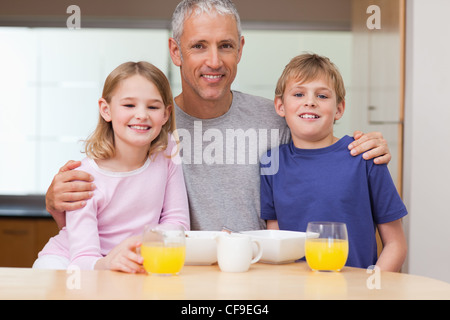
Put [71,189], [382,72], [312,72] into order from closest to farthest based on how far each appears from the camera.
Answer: [71,189]
[312,72]
[382,72]

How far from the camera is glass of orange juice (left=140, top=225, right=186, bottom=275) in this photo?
3.43ft

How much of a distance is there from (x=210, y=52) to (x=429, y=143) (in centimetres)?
136

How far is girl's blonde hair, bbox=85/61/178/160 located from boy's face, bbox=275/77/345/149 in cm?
37

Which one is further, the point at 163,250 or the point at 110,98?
the point at 110,98

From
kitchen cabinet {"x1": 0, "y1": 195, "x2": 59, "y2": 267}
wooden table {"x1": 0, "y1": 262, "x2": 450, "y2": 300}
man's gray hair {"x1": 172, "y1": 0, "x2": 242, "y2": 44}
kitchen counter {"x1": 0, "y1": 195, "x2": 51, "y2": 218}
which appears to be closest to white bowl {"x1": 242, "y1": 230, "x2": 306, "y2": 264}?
wooden table {"x1": 0, "y1": 262, "x2": 450, "y2": 300}

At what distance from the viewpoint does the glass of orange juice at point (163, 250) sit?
1045 mm

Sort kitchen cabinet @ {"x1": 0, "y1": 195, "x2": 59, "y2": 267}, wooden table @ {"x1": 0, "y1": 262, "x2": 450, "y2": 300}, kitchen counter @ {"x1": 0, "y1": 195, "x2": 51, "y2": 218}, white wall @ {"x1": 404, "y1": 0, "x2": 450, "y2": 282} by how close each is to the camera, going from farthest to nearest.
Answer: kitchen counter @ {"x1": 0, "y1": 195, "x2": 51, "y2": 218} < kitchen cabinet @ {"x1": 0, "y1": 195, "x2": 59, "y2": 267} < white wall @ {"x1": 404, "y1": 0, "x2": 450, "y2": 282} < wooden table @ {"x1": 0, "y1": 262, "x2": 450, "y2": 300}

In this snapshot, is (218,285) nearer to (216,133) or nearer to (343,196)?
(343,196)

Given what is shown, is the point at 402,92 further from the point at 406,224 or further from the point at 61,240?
the point at 61,240

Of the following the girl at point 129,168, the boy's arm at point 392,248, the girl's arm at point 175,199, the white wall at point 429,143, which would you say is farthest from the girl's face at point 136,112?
the white wall at point 429,143

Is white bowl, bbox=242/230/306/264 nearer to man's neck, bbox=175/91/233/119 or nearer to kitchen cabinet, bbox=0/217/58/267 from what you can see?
man's neck, bbox=175/91/233/119

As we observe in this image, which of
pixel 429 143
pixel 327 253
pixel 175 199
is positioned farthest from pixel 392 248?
pixel 429 143

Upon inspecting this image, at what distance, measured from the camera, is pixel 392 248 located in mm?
1553

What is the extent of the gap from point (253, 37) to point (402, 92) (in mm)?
1876
